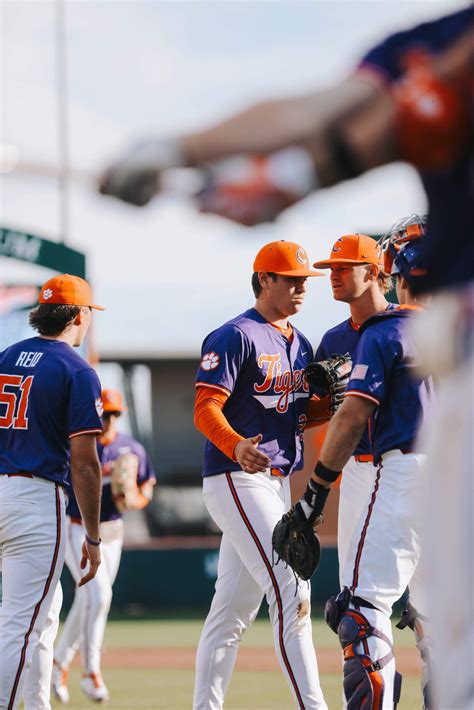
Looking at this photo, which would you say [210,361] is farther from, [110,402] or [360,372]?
[110,402]

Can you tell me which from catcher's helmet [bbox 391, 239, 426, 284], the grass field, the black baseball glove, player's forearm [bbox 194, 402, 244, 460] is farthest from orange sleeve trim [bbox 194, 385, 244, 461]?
the grass field

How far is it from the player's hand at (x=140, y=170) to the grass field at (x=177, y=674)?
18.5 feet

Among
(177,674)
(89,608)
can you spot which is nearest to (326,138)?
(89,608)

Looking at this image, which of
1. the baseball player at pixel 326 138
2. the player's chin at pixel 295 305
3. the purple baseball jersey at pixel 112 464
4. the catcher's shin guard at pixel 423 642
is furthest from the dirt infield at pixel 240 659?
the baseball player at pixel 326 138

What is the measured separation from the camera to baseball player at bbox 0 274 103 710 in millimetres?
5387

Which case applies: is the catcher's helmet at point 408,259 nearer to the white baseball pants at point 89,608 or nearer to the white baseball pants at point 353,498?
the white baseball pants at point 353,498

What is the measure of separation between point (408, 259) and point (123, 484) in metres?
4.71

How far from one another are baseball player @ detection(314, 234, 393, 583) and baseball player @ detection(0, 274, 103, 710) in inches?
56.5

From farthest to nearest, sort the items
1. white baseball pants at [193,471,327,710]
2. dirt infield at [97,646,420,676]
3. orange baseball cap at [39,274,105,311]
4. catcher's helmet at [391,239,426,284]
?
dirt infield at [97,646,420,676]
orange baseball cap at [39,274,105,311]
white baseball pants at [193,471,327,710]
catcher's helmet at [391,239,426,284]

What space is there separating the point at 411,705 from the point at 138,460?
11.0 feet

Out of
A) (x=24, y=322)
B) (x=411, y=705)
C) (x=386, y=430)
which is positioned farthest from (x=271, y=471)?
(x=24, y=322)

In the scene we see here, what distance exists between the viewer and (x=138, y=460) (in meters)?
9.84

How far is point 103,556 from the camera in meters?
9.28

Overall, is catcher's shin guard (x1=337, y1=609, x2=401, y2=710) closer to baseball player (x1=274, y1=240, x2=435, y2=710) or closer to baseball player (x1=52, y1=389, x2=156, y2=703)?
baseball player (x1=274, y1=240, x2=435, y2=710)
